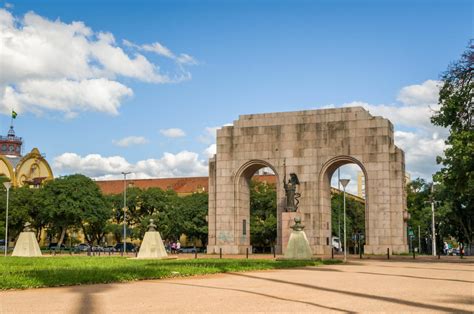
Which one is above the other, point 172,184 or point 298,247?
point 172,184

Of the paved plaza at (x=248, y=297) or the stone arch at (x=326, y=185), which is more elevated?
the stone arch at (x=326, y=185)

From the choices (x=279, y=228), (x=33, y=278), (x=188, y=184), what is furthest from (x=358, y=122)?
(x=188, y=184)

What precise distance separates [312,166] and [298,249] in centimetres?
1853

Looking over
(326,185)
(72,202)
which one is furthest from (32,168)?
(326,185)

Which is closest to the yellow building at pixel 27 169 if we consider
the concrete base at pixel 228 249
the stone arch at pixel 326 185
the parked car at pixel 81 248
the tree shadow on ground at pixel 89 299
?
the parked car at pixel 81 248

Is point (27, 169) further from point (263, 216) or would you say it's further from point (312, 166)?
point (312, 166)

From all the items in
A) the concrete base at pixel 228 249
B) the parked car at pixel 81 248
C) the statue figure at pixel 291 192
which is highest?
the statue figure at pixel 291 192

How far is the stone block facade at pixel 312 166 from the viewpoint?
48.1 m

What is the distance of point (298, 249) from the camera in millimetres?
32031

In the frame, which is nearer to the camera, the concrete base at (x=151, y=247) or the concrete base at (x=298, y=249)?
the concrete base at (x=298, y=249)

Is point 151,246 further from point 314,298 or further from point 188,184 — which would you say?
point 188,184

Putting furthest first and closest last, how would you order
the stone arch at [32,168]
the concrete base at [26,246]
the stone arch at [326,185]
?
the stone arch at [32,168]
the stone arch at [326,185]
the concrete base at [26,246]

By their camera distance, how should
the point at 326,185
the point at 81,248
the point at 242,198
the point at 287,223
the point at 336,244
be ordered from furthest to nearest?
the point at 336,244 → the point at 81,248 → the point at 242,198 → the point at 326,185 → the point at 287,223

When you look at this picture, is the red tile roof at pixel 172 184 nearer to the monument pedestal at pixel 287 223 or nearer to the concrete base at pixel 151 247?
the monument pedestal at pixel 287 223
